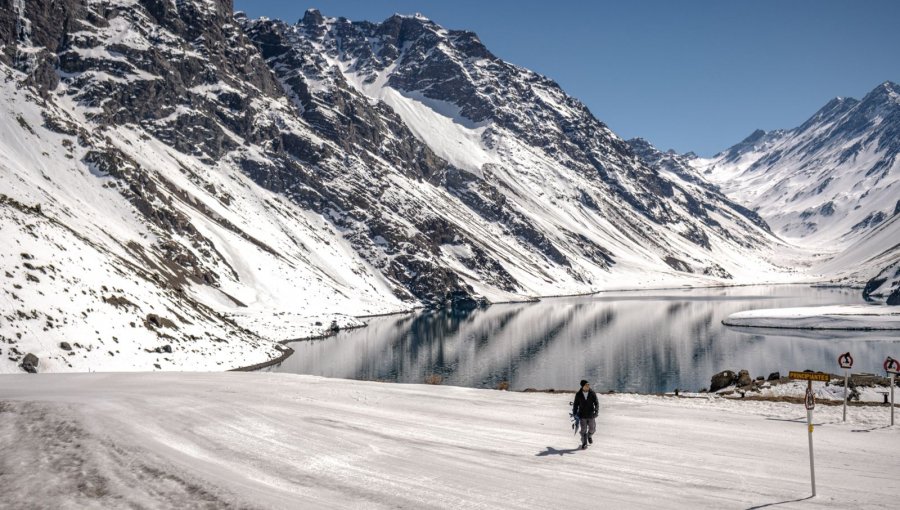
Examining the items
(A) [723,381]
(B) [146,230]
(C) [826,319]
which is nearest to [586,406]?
(A) [723,381]

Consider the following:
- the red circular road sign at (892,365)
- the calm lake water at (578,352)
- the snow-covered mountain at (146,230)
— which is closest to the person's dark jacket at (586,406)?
the red circular road sign at (892,365)

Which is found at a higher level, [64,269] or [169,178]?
[169,178]

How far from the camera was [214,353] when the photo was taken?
6550 cm

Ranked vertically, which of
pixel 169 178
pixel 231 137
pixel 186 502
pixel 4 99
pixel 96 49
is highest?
pixel 96 49

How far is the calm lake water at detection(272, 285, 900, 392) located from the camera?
67.2 meters

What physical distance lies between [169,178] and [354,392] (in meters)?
139

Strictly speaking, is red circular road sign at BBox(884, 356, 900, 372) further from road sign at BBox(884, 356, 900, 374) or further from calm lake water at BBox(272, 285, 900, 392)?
calm lake water at BBox(272, 285, 900, 392)

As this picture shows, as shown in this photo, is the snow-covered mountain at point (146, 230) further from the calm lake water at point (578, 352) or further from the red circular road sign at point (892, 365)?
the red circular road sign at point (892, 365)

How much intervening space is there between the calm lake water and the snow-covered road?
36017 mm

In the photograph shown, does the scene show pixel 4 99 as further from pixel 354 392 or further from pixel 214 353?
A: pixel 354 392

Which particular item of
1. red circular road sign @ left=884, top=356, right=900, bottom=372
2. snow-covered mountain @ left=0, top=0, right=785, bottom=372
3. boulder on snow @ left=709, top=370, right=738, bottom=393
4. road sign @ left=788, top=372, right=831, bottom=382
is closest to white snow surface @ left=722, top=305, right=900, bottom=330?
snow-covered mountain @ left=0, top=0, right=785, bottom=372

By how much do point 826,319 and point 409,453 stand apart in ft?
383

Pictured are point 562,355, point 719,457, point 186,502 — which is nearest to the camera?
point 186,502

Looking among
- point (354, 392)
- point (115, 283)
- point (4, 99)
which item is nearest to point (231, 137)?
point (4, 99)
